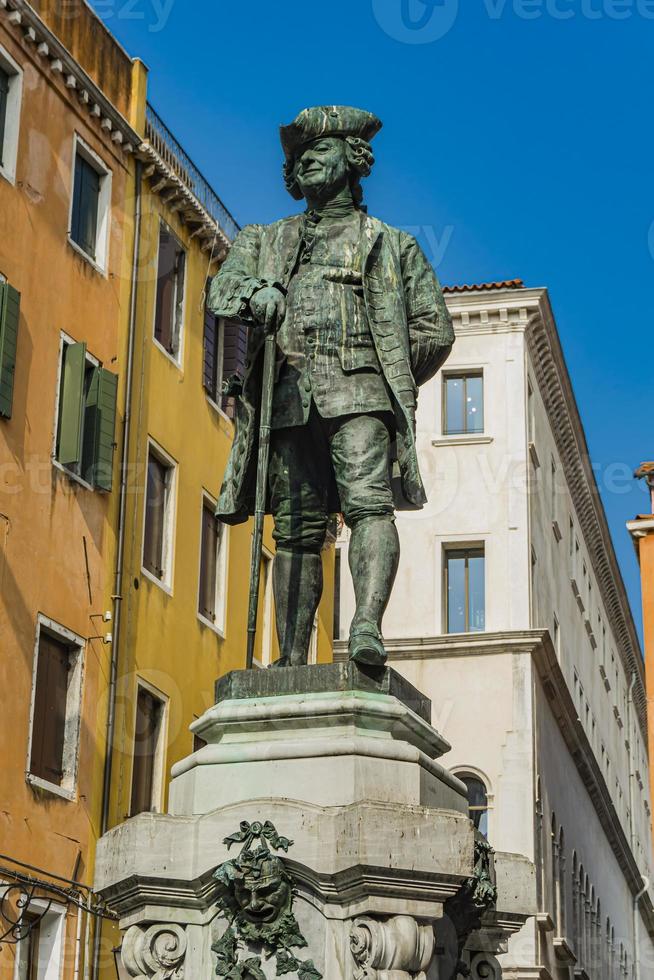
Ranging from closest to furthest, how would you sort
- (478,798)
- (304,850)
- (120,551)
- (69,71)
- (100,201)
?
(304,850) → (69,71) → (120,551) → (100,201) → (478,798)

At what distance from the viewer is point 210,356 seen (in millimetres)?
31172

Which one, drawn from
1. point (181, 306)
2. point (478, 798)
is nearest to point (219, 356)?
point (181, 306)

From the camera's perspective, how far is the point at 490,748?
39.4 m

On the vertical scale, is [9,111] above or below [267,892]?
above

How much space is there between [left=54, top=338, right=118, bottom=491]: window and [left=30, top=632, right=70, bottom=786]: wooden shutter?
2584 mm

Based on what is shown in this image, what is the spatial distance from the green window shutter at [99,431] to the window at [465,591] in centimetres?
1643

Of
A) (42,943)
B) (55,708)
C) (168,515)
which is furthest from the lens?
(168,515)

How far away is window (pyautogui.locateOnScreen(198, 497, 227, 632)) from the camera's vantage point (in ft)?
98.4

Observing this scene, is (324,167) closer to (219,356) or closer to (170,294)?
(170,294)

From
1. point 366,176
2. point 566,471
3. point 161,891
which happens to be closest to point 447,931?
point 161,891

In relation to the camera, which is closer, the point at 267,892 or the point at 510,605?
the point at 267,892

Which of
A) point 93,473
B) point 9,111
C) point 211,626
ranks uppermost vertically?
point 9,111

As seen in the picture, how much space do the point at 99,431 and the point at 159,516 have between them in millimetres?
2595

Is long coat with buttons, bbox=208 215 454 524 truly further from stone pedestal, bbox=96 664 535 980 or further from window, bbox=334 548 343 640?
window, bbox=334 548 343 640
